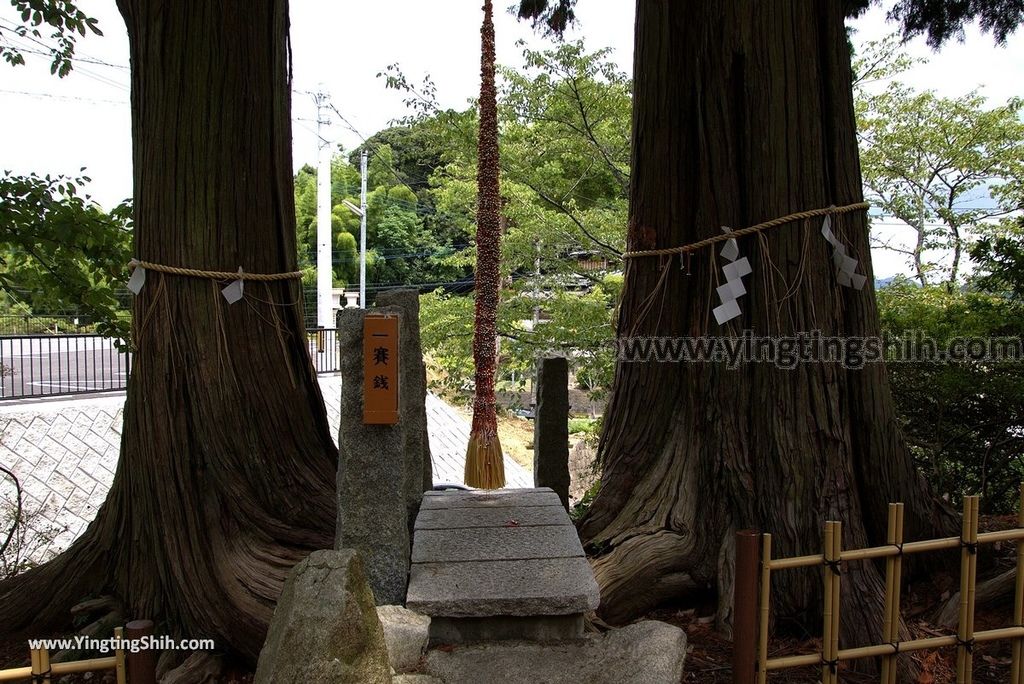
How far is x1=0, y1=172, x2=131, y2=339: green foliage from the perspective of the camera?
11.4 feet

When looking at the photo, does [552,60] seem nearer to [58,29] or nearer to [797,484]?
[58,29]

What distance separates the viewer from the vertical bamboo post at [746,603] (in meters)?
2.00

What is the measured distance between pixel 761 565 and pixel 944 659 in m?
1.37

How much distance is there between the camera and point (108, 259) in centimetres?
361

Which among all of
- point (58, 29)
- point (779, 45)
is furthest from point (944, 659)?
point (58, 29)

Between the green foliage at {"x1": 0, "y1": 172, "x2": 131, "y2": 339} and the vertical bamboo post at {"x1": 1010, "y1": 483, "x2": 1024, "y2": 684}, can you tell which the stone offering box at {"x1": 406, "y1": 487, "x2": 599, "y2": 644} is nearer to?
the vertical bamboo post at {"x1": 1010, "y1": 483, "x2": 1024, "y2": 684}

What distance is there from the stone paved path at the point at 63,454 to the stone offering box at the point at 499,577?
5.05m

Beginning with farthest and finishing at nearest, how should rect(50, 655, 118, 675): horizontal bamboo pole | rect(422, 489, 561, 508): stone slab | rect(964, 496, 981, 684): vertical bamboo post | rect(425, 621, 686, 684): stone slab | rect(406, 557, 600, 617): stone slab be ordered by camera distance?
rect(422, 489, 561, 508): stone slab → rect(406, 557, 600, 617): stone slab → rect(425, 621, 686, 684): stone slab → rect(964, 496, 981, 684): vertical bamboo post → rect(50, 655, 118, 675): horizontal bamboo pole

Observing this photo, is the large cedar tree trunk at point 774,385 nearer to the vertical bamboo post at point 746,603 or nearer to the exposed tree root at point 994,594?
the exposed tree root at point 994,594

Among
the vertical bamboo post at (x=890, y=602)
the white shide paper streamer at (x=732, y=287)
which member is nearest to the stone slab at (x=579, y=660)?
the vertical bamboo post at (x=890, y=602)

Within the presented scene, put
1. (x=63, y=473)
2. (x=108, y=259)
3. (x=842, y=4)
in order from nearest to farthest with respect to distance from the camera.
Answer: (x=842, y=4) → (x=108, y=259) → (x=63, y=473)

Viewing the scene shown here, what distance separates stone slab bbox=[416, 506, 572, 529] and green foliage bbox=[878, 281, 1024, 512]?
2537 mm

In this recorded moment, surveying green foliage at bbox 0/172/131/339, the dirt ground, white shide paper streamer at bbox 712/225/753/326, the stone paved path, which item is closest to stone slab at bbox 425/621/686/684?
the dirt ground

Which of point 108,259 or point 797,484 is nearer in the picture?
point 797,484
